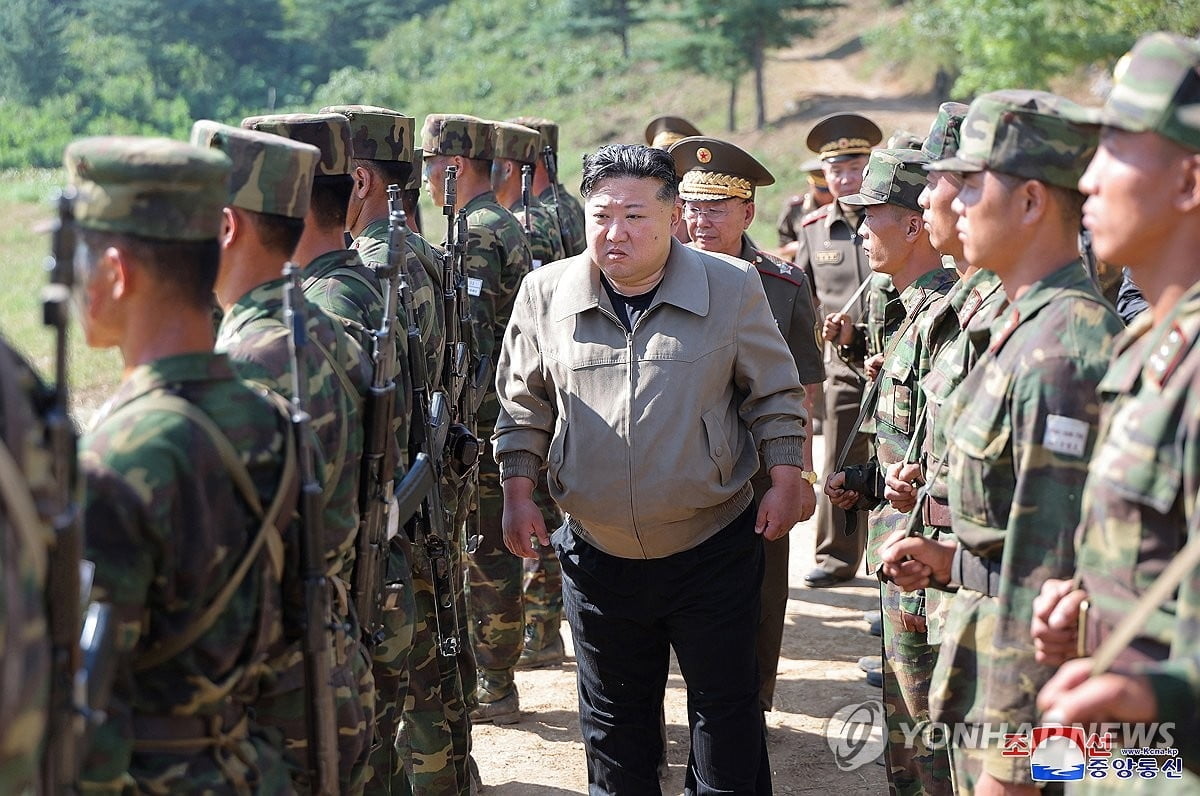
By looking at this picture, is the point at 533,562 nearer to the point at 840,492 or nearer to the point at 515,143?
the point at 515,143

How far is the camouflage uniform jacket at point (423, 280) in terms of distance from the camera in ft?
15.9

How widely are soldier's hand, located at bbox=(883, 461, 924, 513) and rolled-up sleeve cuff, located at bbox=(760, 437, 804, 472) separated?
30 centimetres

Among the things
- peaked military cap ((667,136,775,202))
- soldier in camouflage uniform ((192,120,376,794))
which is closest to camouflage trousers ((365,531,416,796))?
soldier in camouflage uniform ((192,120,376,794))

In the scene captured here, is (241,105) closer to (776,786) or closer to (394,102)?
(394,102)

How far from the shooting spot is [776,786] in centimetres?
552

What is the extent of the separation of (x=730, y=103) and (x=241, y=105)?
12153 millimetres

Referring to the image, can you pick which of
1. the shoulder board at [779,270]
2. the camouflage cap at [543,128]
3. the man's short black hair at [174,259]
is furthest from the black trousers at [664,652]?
the camouflage cap at [543,128]

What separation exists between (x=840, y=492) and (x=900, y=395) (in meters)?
0.43

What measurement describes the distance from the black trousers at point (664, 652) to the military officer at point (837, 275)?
3.64 m

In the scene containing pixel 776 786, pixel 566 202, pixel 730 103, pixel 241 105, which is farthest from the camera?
pixel 730 103

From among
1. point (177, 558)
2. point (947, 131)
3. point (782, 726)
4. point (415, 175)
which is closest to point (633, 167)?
point (947, 131)

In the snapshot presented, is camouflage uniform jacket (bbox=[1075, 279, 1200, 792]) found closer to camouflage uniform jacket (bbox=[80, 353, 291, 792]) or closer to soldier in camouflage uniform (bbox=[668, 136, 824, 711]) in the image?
camouflage uniform jacket (bbox=[80, 353, 291, 792])

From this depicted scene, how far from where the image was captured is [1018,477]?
3037 millimetres

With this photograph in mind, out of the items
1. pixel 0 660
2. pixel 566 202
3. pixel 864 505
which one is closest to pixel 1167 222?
pixel 0 660
